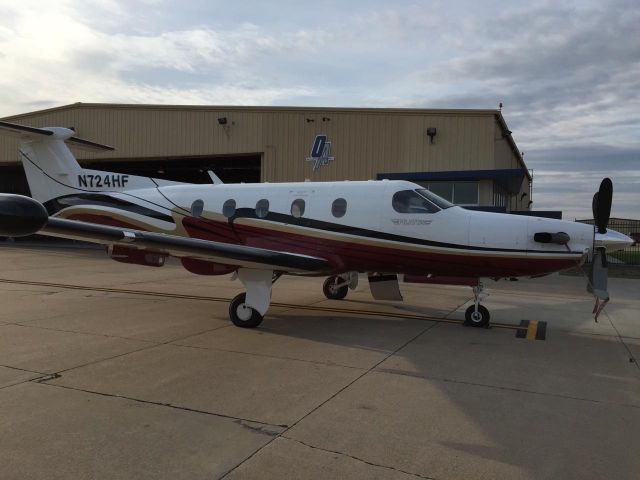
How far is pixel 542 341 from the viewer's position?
26.7ft

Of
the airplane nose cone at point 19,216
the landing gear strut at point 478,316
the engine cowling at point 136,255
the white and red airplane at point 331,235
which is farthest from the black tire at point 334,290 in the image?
the airplane nose cone at point 19,216

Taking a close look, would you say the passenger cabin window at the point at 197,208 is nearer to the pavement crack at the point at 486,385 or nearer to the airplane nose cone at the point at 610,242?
the pavement crack at the point at 486,385

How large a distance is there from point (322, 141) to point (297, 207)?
12.0 metres

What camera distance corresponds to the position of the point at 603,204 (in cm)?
789

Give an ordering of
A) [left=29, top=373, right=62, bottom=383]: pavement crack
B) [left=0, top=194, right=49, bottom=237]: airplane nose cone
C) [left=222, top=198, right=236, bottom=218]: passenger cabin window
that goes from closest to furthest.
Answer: [left=0, top=194, right=49, bottom=237]: airplane nose cone
[left=29, top=373, right=62, bottom=383]: pavement crack
[left=222, top=198, right=236, bottom=218]: passenger cabin window

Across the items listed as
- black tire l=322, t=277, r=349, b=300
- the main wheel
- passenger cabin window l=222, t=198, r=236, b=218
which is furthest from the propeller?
passenger cabin window l=222, t=198, r=236, b=218

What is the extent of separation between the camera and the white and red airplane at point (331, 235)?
7.95 metres

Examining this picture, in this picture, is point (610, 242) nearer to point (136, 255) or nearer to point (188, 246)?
point (188, 246)

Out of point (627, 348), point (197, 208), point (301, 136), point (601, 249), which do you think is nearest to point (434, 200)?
point (601, 249)

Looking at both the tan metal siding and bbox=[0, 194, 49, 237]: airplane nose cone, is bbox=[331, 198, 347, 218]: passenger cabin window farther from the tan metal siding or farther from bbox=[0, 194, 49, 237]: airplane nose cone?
the tan metal siding

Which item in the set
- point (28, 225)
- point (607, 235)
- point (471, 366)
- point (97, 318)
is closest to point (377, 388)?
point (471, 366)

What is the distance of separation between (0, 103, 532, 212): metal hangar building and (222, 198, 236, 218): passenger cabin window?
33.9 feet

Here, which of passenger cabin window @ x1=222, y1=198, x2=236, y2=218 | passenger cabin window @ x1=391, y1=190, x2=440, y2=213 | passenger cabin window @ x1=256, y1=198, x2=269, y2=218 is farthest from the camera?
passenger cabin window @ x1=222, y1=198, x2=236, y2=218

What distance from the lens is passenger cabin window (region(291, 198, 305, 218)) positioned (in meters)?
9.52
